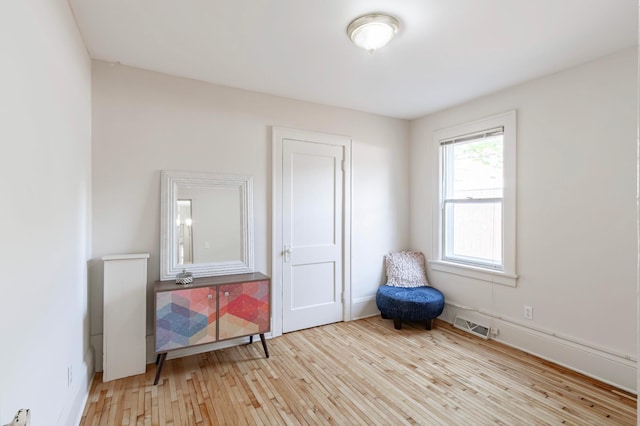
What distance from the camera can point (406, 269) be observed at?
4.02 m

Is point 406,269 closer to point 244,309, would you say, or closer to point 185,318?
point 244,309

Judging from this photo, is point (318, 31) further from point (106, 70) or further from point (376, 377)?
point (376, 377)

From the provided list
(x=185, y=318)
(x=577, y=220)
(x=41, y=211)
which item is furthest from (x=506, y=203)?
(x=41, y=211)

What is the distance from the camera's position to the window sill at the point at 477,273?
3186mm

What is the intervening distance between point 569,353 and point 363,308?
79.9 inches

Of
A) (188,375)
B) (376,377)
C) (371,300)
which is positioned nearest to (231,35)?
(188,375)

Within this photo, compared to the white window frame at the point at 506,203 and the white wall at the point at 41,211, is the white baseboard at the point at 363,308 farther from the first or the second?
the white wall at the point at 41,211

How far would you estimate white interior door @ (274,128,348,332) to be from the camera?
348 centimetres

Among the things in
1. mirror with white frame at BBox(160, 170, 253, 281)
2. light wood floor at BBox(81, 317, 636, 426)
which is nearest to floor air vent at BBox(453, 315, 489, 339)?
light wood floor at BBox(81, 317, 636, 426)

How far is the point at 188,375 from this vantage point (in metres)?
2.61

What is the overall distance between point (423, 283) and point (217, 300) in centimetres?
249

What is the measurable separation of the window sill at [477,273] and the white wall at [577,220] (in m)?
0.08

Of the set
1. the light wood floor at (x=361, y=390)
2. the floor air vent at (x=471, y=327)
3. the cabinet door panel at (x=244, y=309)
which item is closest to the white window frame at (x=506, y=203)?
the floor air vent at (x=471, y=327)

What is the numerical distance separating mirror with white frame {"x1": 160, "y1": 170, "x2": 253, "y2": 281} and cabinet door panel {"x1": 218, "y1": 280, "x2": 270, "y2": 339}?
0.35m
